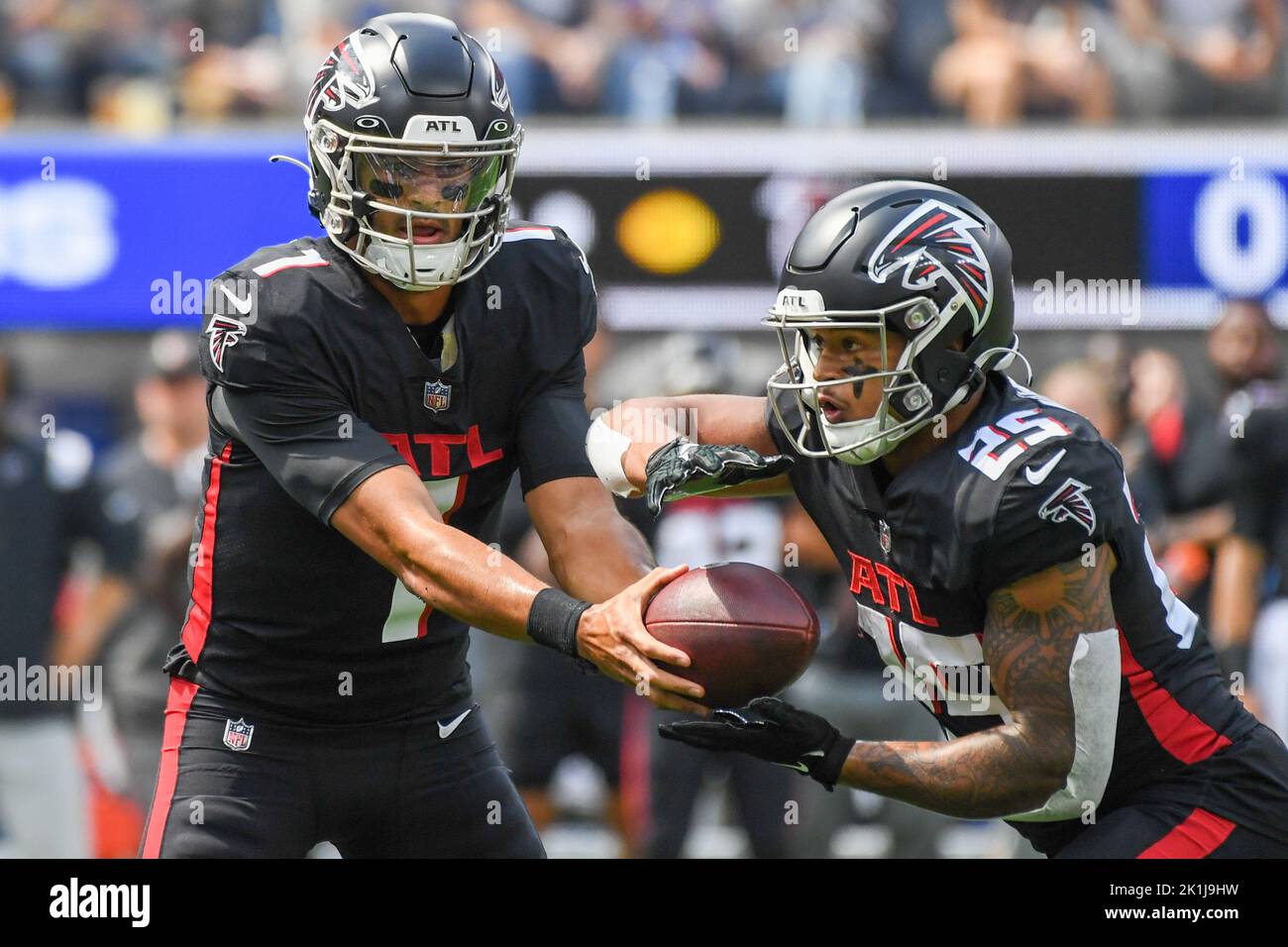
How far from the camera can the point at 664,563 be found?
6.32 metres

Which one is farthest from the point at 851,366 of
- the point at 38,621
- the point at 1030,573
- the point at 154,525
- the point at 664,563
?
the point at 154,525

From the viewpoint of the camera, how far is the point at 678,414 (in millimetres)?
3664

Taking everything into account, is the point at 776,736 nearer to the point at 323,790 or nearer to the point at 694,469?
the point at 694,469

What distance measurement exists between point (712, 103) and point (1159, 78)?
79.8 inches

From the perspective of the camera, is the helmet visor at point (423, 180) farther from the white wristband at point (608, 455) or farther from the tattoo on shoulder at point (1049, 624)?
the tattoo on shoulder at point (1049, 624)

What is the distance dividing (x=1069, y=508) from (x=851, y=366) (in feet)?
1.57

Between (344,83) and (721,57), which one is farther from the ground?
(721,57)

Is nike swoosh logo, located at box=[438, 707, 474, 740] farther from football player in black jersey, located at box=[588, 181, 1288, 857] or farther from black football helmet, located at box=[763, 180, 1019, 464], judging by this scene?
black football helmet, located at box=[763, 180, 1019, 464]

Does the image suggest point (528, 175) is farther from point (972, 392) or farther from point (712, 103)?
point (972, 392)

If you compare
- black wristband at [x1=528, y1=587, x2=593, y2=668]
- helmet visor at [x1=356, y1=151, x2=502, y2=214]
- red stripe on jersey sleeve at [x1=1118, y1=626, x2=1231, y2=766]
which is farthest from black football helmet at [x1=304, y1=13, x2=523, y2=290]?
red stripe on jersey sleeve at [x1=1118, y1=626, x2=1231, y2=766]

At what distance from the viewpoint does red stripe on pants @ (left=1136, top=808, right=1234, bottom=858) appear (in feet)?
10.7

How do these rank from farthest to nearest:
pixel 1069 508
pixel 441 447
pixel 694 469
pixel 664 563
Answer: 1. pixel 664 563
2. pixel 441 447
3. pixel 694 469
4. pixel 1069 508
